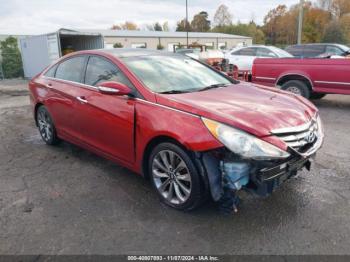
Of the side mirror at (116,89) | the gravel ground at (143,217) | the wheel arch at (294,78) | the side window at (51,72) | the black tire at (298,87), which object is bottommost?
the gravel ground at (143,217)

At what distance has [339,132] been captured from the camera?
5.77 m

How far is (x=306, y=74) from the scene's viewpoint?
302 inches

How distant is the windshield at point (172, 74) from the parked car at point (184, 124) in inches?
0.5

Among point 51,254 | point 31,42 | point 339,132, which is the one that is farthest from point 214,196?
point 31,42

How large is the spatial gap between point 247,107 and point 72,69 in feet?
9.02

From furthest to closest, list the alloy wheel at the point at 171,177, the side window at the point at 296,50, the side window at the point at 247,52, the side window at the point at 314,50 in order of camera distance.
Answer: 1. the side window at the point at 296,50
2. the side window at the point at 314,50
3. the side window at the point at 247,52
4. the alloy wheel at the point at 171,177

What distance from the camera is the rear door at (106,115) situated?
3373 millimetres

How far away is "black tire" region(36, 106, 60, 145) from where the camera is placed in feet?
16.3

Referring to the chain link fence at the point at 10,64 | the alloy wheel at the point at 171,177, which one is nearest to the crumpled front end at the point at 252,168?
the alloy wheel at the point at 171,177

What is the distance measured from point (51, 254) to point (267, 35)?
73196 mm

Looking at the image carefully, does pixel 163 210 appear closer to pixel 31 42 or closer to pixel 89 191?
pixel 89 191

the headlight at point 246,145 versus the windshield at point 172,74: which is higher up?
the windshield at point 172,74

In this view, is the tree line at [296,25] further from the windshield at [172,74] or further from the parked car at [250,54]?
the windshield at [172,74]

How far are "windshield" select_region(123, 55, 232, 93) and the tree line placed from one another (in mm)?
40843
